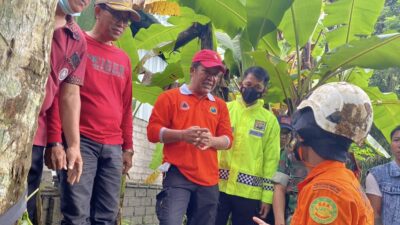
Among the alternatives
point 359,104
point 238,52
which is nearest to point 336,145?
point 359,104

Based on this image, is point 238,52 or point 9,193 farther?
point 238,52

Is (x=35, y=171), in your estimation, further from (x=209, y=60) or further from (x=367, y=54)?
(x=367, y=54)

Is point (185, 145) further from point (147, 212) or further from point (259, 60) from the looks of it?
point (147, 212)

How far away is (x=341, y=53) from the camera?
4.87 m

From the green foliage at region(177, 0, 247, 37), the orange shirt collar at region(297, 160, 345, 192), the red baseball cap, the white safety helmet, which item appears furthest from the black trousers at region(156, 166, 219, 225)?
the green foliage at region(177, 0, 247, 37)

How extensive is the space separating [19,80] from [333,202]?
1296 millimetres

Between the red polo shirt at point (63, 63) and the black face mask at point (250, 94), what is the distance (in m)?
1.58

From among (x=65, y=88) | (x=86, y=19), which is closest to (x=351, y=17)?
(x=86, y=19)

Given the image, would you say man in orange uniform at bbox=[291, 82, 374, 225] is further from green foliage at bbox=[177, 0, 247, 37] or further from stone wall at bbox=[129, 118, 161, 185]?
stone wall at bbox=[129, 118, 161, 185]

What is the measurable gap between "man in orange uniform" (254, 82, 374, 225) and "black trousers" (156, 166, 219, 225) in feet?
4.73

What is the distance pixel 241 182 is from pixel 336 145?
6.09 feet

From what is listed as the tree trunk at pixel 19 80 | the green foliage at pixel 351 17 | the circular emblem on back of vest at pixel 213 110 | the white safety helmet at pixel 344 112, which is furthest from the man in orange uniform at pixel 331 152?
the green foliage at pixel 351 17

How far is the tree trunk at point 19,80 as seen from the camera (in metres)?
1.59

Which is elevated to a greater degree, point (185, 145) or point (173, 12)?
point (173, 12)
